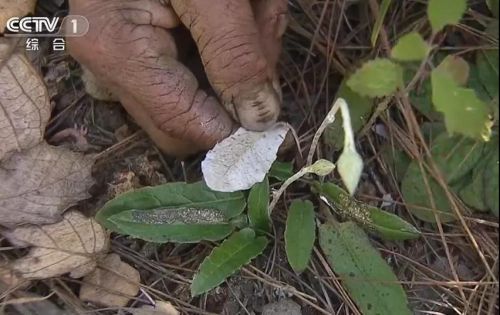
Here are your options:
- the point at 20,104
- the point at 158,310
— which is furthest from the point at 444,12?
the point at 20,104

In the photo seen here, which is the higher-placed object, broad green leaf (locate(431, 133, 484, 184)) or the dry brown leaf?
the dry brown leaf

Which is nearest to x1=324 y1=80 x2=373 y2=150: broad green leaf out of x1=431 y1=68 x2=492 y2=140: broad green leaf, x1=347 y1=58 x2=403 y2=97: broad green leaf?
x1=347 y1=58 x2=403 y2=97: broad green leaf

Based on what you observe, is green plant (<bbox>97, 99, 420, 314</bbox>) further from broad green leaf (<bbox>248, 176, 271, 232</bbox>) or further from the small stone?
the small stone

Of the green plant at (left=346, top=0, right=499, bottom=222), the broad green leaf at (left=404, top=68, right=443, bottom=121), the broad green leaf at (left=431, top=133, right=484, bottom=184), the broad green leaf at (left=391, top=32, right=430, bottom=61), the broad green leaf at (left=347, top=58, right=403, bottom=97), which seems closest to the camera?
the broad green leaf at (left=391, top=32, right=430, bottom=61)

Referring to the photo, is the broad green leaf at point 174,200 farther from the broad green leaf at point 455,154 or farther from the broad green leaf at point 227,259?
the broad green leaf at point 455,154

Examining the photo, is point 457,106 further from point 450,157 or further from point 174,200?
point 174,200

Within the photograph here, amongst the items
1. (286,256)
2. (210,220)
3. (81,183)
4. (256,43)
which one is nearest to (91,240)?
(81,183)
